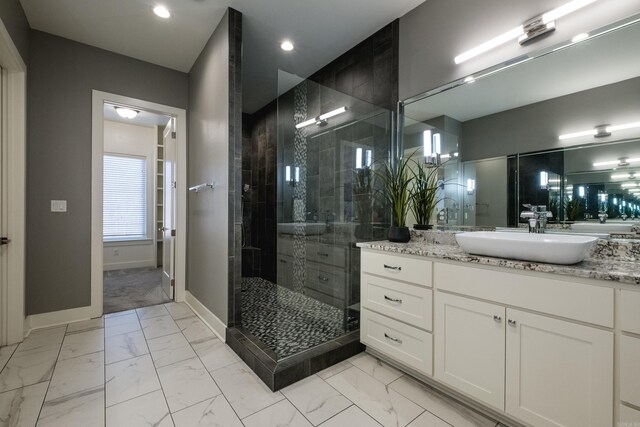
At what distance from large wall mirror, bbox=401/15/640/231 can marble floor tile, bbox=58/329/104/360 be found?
285 cm

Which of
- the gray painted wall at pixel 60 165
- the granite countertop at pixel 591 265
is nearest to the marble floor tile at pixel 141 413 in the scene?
the granite countertop at pixel 591 265

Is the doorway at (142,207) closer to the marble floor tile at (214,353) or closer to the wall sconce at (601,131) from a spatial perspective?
the marble floor tile at (214,353)

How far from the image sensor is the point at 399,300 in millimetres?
1713

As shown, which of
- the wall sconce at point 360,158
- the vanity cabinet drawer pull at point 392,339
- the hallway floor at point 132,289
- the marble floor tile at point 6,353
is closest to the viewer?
the vanity cabinet drawer pull at point 392,339

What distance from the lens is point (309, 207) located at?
246cm

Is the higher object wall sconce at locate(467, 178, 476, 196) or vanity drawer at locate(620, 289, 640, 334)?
wall sconce at locate(467, 178, 476, 196)

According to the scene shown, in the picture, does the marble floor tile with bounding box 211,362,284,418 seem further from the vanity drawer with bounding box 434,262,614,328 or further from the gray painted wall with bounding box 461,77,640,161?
the gray painted wall with bounding box 461,77,640,161

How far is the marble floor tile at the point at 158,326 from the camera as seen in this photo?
7.66 feet

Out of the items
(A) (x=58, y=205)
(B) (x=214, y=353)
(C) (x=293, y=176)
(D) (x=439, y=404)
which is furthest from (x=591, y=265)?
(A) (x=58, y=205)

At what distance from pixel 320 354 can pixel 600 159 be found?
1956mm

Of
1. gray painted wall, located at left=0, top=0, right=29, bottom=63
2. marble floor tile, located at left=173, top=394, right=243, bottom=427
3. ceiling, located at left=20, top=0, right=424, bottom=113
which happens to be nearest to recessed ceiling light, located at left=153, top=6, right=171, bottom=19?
ceiling, located at left=20, top=0, right=424, bottom=113

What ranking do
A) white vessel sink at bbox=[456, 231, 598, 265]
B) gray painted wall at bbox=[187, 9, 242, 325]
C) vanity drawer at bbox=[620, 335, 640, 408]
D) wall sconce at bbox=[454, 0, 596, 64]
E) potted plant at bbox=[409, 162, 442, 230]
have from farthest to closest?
gray painted wall at bbox=[187, 9, 242, 325]
potted plant at bbox=[409, 162, 442, 230]
wall sconce at bbox=[454, 0, 596, 64]
white vessel sink at bbox=[456, 231, 598, 265]
vanity drawer at bbox=[620, 335, 640, 408]

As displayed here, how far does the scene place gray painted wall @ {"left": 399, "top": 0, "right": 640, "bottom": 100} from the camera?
56.0 inches

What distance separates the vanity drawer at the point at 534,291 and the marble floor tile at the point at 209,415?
51.3 inches
